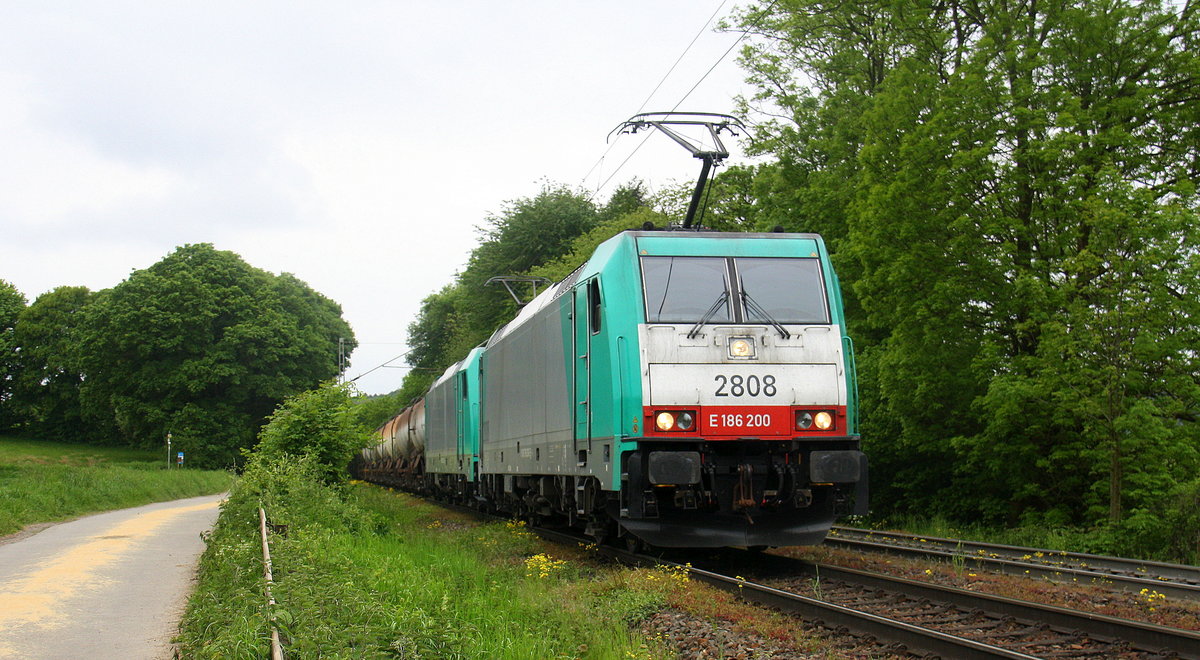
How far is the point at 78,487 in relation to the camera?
1156 inches

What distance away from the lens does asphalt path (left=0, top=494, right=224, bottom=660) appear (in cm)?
858

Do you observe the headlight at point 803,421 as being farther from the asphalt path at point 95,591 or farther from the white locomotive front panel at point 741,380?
the asphalt path at point 95,591

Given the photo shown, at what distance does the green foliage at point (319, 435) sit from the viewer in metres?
21.0

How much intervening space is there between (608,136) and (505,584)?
800 cm

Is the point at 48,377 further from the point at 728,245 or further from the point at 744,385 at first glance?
the point at 744,385

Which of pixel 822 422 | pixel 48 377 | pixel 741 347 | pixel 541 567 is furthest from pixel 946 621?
pixel 48 377

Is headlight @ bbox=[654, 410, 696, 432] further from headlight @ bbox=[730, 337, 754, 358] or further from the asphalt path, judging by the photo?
the asphalt path

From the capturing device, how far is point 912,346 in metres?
18.3

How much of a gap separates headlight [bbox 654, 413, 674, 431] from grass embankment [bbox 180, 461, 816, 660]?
1358 millimetres

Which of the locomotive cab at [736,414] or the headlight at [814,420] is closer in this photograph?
the locomotive cab at [736,414]

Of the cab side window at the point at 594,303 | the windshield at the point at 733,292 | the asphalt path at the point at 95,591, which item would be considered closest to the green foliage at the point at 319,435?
the asphalt path at the point at 95,591

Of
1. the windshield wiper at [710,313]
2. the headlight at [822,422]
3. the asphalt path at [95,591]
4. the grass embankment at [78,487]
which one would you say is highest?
the windshield wiper at [710,313]

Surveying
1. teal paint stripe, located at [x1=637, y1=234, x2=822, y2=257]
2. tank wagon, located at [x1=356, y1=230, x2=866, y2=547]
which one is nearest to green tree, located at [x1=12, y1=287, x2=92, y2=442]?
tank wagon, located at [x1=356, y1=230, x2=866, y2=547]

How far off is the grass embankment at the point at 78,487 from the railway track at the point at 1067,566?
14.1 metres
